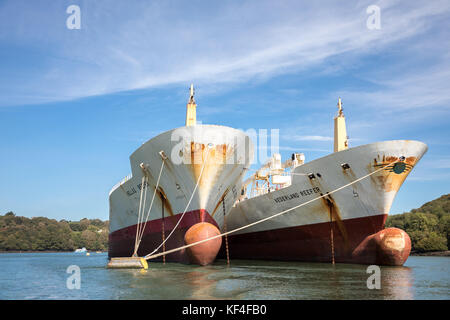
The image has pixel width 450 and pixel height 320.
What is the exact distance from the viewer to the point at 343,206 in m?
20.1

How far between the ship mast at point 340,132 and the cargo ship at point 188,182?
→ 647 cm

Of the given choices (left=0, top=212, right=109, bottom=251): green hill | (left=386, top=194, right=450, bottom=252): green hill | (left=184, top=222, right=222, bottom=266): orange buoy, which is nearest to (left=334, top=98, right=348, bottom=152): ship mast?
(left=184, top=222, right=222, bottom=266): orange buoy

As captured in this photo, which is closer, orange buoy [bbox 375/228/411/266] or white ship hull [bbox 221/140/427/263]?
orange buoy [bbox 375/228/411/266]

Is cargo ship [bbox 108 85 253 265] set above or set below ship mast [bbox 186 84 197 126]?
below

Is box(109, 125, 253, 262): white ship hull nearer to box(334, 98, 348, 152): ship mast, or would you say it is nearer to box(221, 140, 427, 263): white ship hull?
Result: box(221, 140, 427, 263): white ship hull

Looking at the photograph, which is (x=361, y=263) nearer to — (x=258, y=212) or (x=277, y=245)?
(x=277, y=245)

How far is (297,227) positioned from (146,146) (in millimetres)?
10423

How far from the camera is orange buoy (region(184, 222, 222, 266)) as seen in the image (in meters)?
17.5

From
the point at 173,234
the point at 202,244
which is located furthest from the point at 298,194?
the point at 173,234

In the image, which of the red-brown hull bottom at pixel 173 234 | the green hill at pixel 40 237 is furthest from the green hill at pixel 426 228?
the green hill at pixel 40 237

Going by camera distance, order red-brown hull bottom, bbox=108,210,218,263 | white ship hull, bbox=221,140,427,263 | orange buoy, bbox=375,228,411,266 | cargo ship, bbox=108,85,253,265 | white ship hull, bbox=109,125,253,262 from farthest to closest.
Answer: red-brown hull bottom, bbox=108,210,218,263, white ship hull, bbox=221,140,427,263, white ship hull, bbox=109,125,253,262, cargo ship, bbox=108,85,253,265, orange buoy, bbox=375,228,411,266

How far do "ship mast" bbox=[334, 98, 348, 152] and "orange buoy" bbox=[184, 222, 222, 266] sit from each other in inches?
437

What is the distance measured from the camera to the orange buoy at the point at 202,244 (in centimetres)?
1747
